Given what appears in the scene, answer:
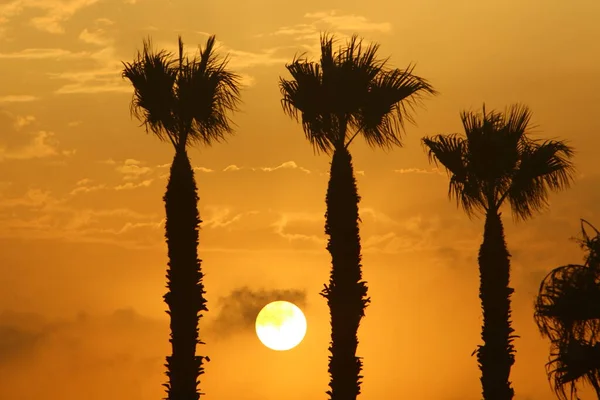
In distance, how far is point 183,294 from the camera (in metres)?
42.6

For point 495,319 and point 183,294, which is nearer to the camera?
point 183,294

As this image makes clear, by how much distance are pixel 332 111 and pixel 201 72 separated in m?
4.91

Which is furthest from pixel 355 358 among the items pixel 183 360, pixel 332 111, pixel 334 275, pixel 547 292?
pixel 547 292

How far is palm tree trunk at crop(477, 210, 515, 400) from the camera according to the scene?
4819 centimetres

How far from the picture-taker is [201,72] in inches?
1786

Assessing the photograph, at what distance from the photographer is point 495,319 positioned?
A: 4856cm

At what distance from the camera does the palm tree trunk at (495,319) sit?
48188 millimetres

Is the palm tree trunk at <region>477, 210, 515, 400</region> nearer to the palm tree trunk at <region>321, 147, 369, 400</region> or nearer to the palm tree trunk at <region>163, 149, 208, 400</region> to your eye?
the palm tree trunk at <region>321, 147, 369, 400</region>

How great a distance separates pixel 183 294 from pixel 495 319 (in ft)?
42.7

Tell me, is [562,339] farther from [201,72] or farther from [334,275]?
[201,72]

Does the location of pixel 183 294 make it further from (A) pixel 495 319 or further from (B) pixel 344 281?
(A) pixel 495 319

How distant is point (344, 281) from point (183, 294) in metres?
5.55

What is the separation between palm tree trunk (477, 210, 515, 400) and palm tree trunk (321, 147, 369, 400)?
709cm

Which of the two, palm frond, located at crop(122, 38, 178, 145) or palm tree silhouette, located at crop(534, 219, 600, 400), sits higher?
palm frond, located at crop(122, 38, 178, 145)
